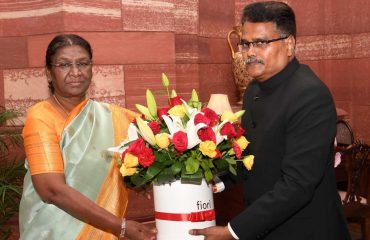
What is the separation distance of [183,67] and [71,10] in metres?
1.16

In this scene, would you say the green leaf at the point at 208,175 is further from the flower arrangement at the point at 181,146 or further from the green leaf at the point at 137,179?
the green leaf at the point at 137,179

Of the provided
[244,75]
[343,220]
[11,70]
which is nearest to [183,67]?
[244,75]

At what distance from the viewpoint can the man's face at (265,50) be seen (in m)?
1.69

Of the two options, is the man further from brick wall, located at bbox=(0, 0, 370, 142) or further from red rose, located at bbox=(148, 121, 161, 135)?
brick wall, located at bbox=(0, 0, 370, 142)

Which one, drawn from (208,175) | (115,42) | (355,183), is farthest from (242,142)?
(355,183)

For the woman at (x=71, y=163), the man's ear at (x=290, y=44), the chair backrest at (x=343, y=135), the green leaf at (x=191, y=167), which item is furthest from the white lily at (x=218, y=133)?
the chair backrest at (x=343, y=135)

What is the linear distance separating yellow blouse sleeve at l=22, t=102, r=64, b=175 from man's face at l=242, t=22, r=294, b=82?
30.0 inches

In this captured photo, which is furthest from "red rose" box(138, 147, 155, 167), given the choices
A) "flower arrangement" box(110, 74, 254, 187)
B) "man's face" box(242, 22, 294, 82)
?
"man's face" box(242, 22, 294, 82)

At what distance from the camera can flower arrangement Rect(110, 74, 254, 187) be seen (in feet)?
5.28

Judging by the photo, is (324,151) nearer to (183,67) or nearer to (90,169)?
(90,169)

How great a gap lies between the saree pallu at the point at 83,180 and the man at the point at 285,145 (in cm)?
55

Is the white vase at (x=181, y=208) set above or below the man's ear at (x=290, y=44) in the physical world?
below

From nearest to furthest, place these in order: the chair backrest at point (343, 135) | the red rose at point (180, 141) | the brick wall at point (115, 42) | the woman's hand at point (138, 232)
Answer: the red rose at point (180, 141), the woman's hand at point (138, 232), the brick wall at point (115, 42), the chair backrest at point (343, 135)

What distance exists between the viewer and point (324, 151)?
1.62 meters
